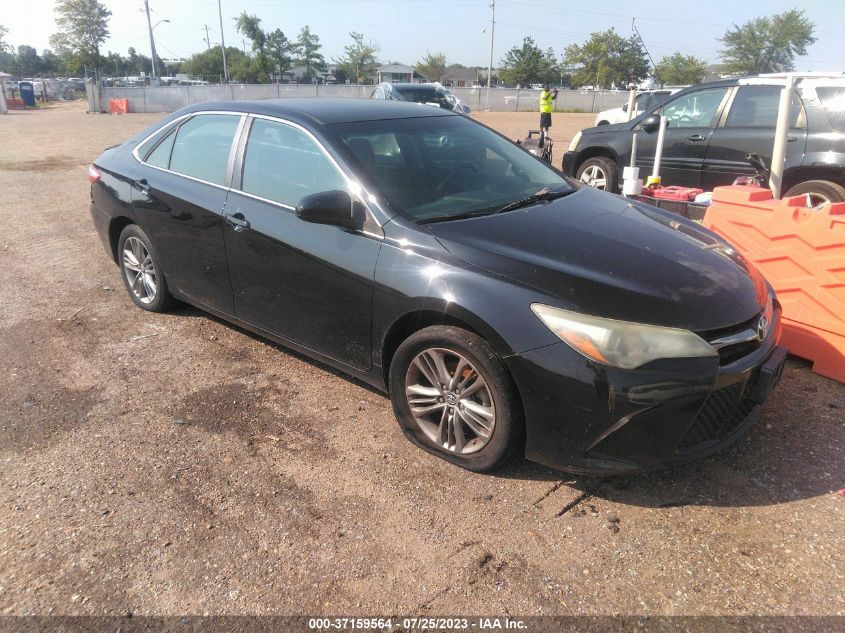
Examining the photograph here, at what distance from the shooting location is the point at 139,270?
4.86m

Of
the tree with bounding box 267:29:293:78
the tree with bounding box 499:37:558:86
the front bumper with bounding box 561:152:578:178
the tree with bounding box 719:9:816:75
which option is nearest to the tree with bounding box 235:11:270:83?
the tree with bounding box 267:29:293:78

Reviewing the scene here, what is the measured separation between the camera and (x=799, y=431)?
10.6 feet

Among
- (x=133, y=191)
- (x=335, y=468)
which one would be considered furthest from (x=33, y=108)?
(x=335, y=468)

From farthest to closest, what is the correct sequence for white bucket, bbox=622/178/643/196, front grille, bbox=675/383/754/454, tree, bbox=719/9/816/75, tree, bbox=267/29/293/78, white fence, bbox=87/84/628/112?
tree, bbox=267/29/293/78, tree, bbox=719/9/816/75, white fence, bbox=87/84/628/112, white bucket, bbox=622/178/643/196, front grille, bbox=675/383/754/454

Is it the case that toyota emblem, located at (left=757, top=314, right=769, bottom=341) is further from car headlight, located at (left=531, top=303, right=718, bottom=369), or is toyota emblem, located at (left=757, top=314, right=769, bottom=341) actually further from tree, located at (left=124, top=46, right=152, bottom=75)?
tree, located at (left=124, top=46, right=152, bottom=75)

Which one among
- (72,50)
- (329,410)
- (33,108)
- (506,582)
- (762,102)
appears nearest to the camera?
(506,582)

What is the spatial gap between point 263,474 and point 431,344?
3.32 feet

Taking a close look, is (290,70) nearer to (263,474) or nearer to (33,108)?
(33,108)

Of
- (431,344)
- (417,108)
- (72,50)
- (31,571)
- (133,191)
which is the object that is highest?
(72,50)

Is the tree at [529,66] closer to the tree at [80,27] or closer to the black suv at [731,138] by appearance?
the tree at [80,27]

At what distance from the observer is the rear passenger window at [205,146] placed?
3.96 metres

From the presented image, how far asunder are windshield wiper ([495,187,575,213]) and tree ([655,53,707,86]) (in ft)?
260

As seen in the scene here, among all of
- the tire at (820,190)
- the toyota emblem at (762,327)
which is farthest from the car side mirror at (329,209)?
the tire at (820,190)

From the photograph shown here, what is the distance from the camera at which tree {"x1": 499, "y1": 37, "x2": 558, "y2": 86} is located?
7512 cm
